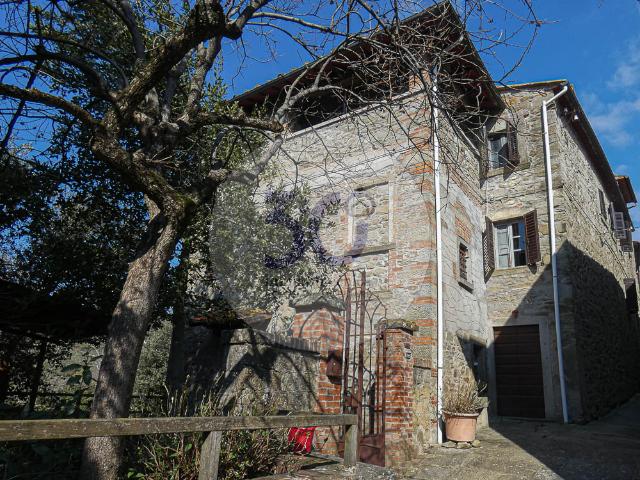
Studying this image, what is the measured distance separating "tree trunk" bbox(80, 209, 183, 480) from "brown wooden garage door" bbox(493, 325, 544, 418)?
8.89 m

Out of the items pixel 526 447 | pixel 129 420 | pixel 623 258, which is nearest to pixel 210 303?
pixel 129 420

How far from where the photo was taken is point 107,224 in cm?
699

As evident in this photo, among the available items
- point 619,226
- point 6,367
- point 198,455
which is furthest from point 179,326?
point 619,226

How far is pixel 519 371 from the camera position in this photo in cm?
1027

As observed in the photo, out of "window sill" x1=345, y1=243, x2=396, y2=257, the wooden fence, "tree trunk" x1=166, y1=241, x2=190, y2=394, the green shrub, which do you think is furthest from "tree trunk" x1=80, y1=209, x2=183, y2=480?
"window sill" x1=345, y1=243, x2=396, y2=257

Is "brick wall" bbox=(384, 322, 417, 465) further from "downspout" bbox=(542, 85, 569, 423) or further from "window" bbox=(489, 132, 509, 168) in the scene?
"window" bbox=(489, 132, 509, 168)

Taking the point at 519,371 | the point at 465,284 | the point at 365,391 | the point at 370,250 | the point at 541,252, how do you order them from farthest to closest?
the point at 541,252
the point at 519,371
the point at 465,284
the point at 370,250
the point at 365,391

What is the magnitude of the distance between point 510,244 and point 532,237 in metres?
0.69

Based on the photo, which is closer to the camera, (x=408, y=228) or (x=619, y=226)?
(x=408, y=228)

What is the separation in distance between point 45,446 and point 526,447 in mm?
6748

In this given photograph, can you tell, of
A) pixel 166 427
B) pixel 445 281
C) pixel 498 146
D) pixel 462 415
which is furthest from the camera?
pixel 498 146

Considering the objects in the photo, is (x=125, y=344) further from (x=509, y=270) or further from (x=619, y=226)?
(x=619, y=226)

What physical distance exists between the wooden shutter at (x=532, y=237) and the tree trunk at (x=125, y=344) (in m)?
9.02

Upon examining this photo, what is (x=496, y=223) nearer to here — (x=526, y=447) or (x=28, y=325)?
(x=526, y=447)
